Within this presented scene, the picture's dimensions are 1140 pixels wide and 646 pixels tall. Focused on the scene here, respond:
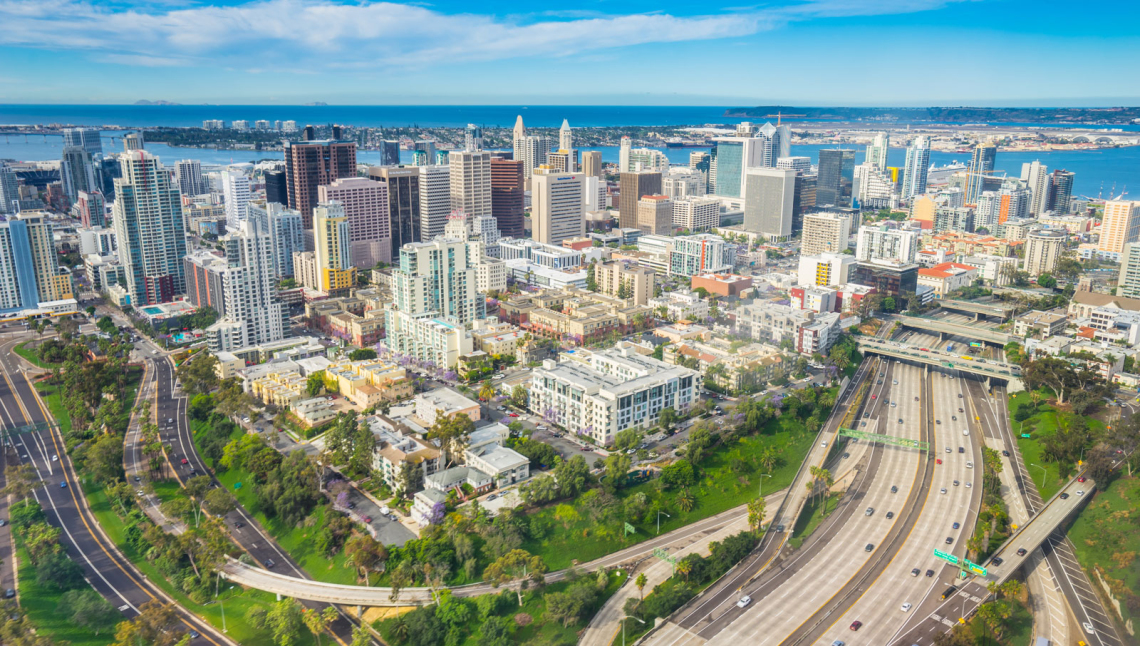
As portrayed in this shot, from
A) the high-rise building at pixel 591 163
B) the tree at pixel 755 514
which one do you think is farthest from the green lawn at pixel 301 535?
the high-rise building at pixel 591 163

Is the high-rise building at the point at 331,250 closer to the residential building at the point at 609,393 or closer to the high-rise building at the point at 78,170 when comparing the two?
the residential building at the point at 609,393

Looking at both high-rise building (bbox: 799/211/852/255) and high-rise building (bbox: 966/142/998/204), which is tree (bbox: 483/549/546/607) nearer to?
high-rise building (bbox: 799/211/852/255)

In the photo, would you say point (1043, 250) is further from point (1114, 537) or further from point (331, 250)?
point (331, 250)

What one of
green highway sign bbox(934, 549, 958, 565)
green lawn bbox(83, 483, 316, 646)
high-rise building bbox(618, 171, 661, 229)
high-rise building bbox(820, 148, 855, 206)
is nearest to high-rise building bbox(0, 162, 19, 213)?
high-rise building bbox(618, 171, 661, 229)

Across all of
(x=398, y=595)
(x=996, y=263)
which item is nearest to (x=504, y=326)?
(x=398, y=595)

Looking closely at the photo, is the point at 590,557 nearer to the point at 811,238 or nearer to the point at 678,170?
the point at 811,238
